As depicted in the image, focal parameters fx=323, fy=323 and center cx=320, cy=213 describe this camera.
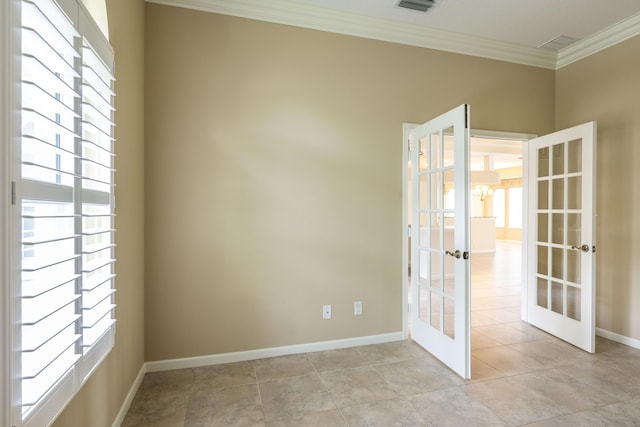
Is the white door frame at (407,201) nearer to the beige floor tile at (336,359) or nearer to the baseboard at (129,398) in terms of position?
the beige floor tile at (336,359)

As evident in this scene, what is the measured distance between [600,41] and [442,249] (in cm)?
270

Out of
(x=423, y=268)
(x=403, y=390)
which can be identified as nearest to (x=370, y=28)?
(x=423, y=268)

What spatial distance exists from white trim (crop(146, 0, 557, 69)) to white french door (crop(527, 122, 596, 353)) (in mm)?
977

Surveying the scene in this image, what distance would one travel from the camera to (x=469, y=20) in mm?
2941

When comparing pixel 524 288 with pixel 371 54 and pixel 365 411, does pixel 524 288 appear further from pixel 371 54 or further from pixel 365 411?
pixel 371 54

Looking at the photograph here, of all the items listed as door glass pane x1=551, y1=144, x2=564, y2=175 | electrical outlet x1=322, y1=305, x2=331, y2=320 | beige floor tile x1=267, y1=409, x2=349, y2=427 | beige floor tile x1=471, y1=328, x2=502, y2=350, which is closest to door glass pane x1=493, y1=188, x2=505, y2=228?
door glass pane x1=551, y1=144, x2=564, y2=175

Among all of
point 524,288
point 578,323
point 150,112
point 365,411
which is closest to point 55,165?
point 150,112

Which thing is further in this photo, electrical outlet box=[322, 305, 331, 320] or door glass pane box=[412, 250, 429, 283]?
door glass pane box=[412, 250, 429, 283]

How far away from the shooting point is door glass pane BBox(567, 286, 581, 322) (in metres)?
2.99

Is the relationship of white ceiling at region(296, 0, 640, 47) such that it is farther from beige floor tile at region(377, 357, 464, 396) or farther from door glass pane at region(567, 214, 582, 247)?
beige floor tile at region(377, 357, 464, 396)

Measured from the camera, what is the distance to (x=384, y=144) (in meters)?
3.07

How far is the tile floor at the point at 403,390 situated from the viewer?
1.99 metres

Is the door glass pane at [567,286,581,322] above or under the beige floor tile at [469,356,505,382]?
above

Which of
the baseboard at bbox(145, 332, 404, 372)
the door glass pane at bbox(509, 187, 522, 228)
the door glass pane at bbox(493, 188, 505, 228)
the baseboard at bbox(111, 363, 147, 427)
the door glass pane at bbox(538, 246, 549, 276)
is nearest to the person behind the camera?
the baseboard at bbox(111, 363, 147, 427)
